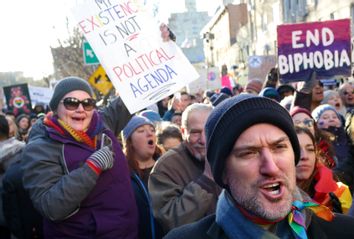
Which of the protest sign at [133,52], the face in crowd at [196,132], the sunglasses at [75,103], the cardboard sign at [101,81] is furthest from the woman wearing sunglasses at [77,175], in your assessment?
the cardboard sign at [101,81]

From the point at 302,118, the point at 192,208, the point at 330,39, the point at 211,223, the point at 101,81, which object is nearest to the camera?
the point at 211,223

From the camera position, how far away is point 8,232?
4605mm

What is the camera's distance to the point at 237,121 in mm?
1771

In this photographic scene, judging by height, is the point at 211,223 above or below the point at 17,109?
above

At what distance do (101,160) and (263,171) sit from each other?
1639 mm

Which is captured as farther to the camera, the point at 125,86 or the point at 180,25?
the point at 180,25

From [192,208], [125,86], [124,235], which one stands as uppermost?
[125,86]

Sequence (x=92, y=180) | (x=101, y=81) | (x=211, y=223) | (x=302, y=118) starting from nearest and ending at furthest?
1. (x=211, y=223)
2. (x=92, y=180)
3. (x=302, y=118)
4. (x=101, y=81)

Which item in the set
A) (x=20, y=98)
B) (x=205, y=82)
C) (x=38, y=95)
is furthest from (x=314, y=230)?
(x=38, y=95)

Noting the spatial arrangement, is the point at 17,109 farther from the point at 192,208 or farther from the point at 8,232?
the point at 192,208

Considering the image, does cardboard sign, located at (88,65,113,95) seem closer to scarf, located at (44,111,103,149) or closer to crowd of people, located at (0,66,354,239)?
crowd of people, located at (0,66,354,239)

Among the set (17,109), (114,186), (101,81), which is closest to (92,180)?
(114,186)

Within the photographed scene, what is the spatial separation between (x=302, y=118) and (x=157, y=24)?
1.47 meters

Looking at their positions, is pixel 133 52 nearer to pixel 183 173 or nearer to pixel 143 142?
pixel 143 142
